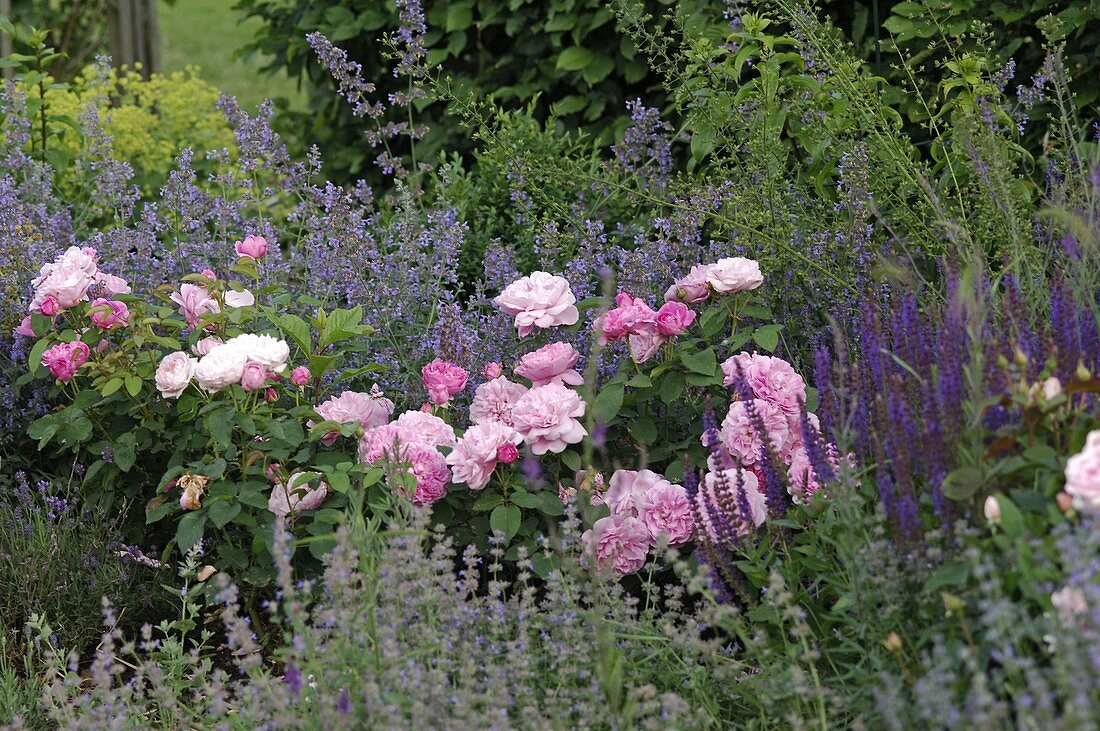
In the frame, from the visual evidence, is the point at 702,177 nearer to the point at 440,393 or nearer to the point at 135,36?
the point at 440,393

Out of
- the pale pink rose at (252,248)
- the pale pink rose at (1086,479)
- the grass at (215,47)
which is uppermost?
the grass at (215,47)

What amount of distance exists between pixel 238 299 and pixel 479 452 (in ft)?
2.81

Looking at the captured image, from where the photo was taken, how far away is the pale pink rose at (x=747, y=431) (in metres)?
2.86

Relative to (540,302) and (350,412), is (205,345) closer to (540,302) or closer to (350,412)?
(350,412)

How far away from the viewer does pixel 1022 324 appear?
8.11 feet

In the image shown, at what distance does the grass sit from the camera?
35.4 feet

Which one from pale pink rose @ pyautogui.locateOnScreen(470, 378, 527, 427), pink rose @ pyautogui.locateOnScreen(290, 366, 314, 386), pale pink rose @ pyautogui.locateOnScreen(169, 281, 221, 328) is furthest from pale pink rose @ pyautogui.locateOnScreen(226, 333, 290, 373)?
pale pink rose @ pyautogui.locateOnScreen(470, 378, 527, 427)

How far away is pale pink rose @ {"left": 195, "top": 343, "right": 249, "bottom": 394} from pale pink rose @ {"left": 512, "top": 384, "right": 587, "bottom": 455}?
0.61 meters

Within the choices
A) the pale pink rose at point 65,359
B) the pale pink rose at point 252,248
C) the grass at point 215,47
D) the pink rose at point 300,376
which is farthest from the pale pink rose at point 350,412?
the grass at point 215,47

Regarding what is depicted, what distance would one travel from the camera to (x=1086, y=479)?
70.2 inches

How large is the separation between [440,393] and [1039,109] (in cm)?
246

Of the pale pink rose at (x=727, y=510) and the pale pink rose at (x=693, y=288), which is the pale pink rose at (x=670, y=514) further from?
the pale pink rose at (x=693, y=288)

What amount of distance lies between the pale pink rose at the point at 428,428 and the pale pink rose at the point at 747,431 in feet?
2.03

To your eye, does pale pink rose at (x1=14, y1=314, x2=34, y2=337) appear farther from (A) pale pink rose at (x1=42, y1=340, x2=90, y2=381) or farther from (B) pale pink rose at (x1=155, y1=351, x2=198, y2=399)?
(B) pale pink rose at (x1=155, y1=351, x2=198, y2=399)
